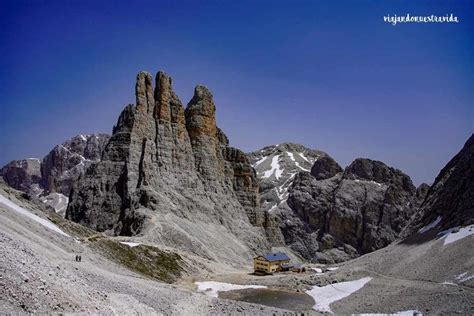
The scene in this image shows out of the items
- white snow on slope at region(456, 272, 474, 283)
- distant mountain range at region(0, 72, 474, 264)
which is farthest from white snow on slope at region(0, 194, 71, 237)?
white snow on slope at region(456, 272, 474, 283)

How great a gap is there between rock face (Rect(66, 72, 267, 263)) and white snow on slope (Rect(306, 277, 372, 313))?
107ft

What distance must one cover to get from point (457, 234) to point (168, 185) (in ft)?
213

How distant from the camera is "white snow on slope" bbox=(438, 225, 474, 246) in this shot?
51.4 m

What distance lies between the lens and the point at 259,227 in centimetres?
12244

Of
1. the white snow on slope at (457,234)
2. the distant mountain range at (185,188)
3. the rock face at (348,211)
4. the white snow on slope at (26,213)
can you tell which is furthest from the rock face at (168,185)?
the rock face at (348,211)

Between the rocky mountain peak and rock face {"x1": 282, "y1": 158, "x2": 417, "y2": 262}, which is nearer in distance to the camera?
rock face {"x1": 282, "y1": 158, "x2": 417, "y2": 262}

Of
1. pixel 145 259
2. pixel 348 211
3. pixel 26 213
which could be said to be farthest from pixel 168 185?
pixel 348 211

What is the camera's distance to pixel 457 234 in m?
53.0

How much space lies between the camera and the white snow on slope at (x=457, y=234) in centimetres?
5136

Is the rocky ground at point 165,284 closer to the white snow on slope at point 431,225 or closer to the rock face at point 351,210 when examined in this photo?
the white snow on slope at point 431,225

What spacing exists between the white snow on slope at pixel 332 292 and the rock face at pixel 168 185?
32548mm

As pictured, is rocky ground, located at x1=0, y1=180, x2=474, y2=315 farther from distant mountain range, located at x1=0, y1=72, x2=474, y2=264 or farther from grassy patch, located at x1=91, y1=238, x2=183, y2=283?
distant mountain range, located at x1=0, y1=72, x2=474, y2=264

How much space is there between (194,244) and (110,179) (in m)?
30.3

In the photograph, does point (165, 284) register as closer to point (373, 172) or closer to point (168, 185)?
point (168, 185)
